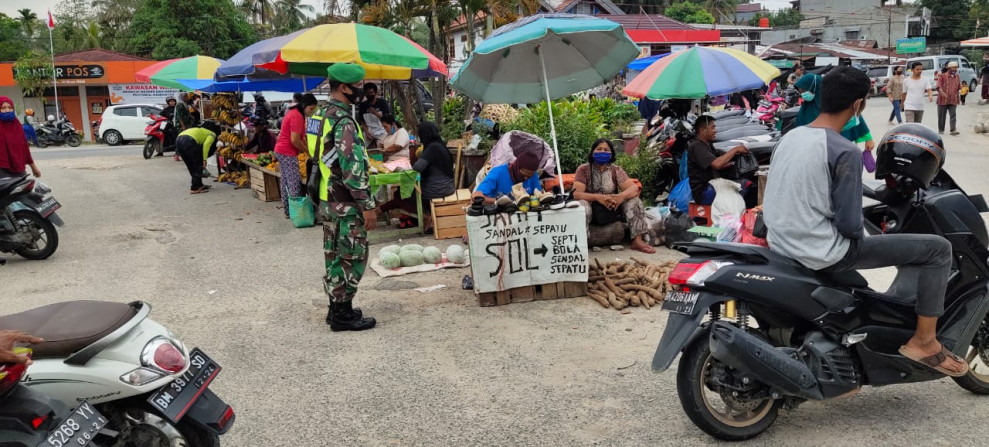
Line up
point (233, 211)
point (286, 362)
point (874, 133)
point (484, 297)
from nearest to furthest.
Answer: point (286, 362) < point (484, 297) < point (233, 211) < point (874, 133)

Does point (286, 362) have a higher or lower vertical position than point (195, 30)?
lower

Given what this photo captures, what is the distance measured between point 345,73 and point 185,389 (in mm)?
2842

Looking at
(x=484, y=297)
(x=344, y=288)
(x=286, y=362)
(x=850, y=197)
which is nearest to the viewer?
(x=850, y=197)

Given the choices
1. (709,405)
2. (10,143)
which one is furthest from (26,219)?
(709,405)

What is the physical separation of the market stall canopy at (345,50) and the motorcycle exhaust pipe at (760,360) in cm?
583

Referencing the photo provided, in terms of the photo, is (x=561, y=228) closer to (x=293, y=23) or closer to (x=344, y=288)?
(x=344, y=288)

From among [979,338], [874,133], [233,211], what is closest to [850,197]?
[979,338]

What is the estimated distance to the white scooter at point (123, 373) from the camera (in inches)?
110

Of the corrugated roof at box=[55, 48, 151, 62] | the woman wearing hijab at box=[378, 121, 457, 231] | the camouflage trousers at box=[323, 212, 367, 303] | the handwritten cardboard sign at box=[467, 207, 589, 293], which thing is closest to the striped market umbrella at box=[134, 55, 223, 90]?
the woman wearing hijab at box=[378, 121, 457, 231]

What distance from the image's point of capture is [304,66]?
9.69 meters

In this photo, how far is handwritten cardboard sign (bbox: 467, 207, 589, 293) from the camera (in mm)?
5922

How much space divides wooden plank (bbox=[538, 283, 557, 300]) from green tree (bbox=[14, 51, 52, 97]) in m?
36.1

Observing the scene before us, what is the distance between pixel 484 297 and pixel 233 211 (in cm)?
645

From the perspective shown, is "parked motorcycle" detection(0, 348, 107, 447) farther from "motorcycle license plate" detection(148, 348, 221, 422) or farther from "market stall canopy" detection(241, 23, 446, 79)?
"market stall canopy" detection(241, 23, 446, 79)
